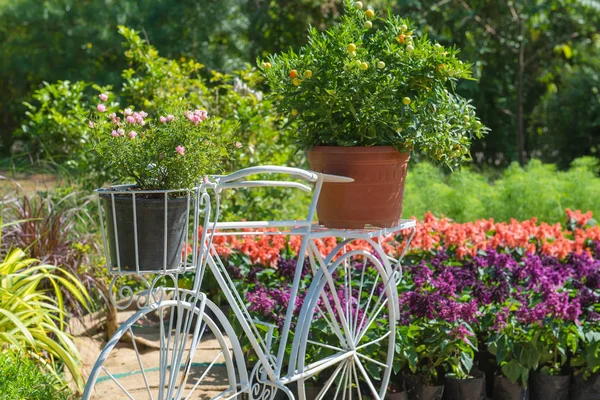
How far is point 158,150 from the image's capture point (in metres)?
2.21

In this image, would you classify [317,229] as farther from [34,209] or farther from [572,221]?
[572,221]

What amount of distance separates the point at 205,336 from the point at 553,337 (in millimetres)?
2317

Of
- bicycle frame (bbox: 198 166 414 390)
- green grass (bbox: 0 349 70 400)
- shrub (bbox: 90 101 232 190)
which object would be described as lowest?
green grass (bbox: 0 349 70 400)

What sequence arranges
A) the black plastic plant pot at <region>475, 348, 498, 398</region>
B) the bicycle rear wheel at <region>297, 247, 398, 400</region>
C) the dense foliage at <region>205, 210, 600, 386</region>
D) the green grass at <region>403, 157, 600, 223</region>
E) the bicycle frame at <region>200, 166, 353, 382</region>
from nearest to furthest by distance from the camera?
the bicycle frame at <region>200, 166, 353, 382</region>, the bicycle rear wheel at <region>297, 247, 398, 400</region>, the dense foliage at <region>205, 210, 600, 386</region>, the black plastic plant pot at <region>475, 348, 498, 398</region>, the green grass at <region>403, 157, 600, 223</region>

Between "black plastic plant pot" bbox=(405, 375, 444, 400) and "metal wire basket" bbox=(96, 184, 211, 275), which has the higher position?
"metal wire basket" bbox=(96, 184, 211, 275)

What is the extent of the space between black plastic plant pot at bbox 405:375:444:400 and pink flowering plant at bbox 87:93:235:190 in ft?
6.13

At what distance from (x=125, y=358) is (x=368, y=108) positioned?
2486 millimetres

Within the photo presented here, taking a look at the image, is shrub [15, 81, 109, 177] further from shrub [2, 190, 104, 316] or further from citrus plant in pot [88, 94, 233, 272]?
citrus plant in pot [88, 94, 233, 272]

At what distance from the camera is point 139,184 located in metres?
2.25

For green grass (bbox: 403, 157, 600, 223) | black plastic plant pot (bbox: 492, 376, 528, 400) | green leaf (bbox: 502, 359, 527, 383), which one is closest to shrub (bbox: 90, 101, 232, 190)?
green leaf (bbox: 502, 359, 527, 383)

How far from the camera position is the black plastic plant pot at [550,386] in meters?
3.73

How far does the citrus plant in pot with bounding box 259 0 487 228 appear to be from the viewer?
2736 millimetres

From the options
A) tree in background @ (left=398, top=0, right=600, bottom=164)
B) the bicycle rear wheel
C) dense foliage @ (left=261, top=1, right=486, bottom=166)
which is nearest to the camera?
dense foliage @ (left=261, top=1, right=486, bottom=166)

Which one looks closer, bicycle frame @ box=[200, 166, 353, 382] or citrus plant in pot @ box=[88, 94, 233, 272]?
citrus plant in pot @ box=[88, 94, 233, 272]
